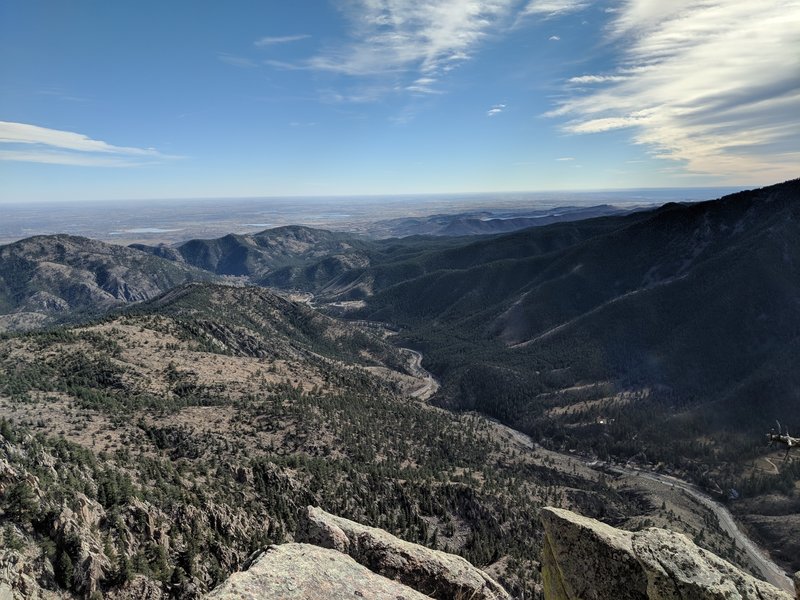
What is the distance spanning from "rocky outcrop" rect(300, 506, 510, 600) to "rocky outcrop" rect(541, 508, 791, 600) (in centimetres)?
376

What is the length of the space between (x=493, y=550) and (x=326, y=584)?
2157 inches

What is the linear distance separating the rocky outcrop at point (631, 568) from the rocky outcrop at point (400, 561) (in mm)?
3764

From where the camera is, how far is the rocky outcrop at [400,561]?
20578mm

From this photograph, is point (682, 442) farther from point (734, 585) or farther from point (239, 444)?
point (734, 585)

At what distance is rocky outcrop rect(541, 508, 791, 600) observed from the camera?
16.3 metres

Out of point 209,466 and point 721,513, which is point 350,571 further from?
point 721,513

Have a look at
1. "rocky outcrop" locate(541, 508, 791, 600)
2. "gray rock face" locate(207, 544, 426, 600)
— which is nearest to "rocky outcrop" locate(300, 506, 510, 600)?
"gray rock face" locate(207, 544, 426, 600)

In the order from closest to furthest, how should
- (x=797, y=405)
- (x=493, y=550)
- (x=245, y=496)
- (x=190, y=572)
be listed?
(x=190, y=572) < (x=245, y=496) < (x=493, y=550) < (x=797, y=405)

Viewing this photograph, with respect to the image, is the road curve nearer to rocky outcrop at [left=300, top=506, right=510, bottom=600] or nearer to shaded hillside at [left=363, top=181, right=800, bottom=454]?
shaded hillside at [left=363, top=181, right=800, bottom=454]

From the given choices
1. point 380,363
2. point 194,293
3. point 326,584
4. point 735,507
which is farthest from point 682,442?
point 194,293

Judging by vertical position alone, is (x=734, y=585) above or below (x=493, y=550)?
above

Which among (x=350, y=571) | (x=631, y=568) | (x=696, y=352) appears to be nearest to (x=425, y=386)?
(x=696, y=352)

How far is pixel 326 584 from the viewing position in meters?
17.0

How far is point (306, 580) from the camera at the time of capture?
1662 cm
